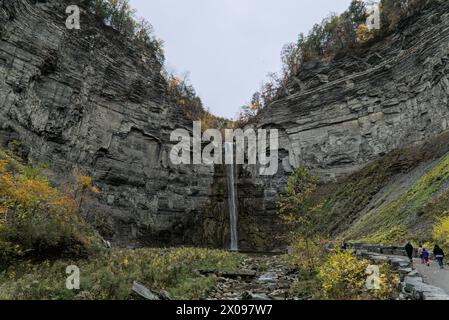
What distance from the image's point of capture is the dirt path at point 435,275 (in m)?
9.43

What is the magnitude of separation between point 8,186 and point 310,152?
3631cm

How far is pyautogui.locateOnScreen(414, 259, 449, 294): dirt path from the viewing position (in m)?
9.43

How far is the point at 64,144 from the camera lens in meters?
34.8

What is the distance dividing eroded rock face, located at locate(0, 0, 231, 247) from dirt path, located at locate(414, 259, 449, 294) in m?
31.2

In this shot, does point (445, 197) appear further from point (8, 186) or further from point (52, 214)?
point (8, 186)

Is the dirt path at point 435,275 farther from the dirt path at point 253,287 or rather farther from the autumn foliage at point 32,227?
the autumn foliage at point 32,227

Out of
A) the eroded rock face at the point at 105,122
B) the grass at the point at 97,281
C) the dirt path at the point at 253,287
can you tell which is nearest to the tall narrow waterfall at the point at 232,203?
the eroded rock face at the point at 105,122

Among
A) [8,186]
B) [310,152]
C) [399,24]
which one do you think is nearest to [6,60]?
[8,186]

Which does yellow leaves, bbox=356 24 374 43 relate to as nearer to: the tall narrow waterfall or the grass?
the tall narrow waterfall

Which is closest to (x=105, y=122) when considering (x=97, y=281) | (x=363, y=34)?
(x=97, y=281)

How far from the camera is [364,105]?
41312mm

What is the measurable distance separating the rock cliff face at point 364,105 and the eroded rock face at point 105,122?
389 inches

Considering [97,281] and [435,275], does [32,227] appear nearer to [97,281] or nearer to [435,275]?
[97,281]

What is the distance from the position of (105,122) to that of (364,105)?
31.8m
